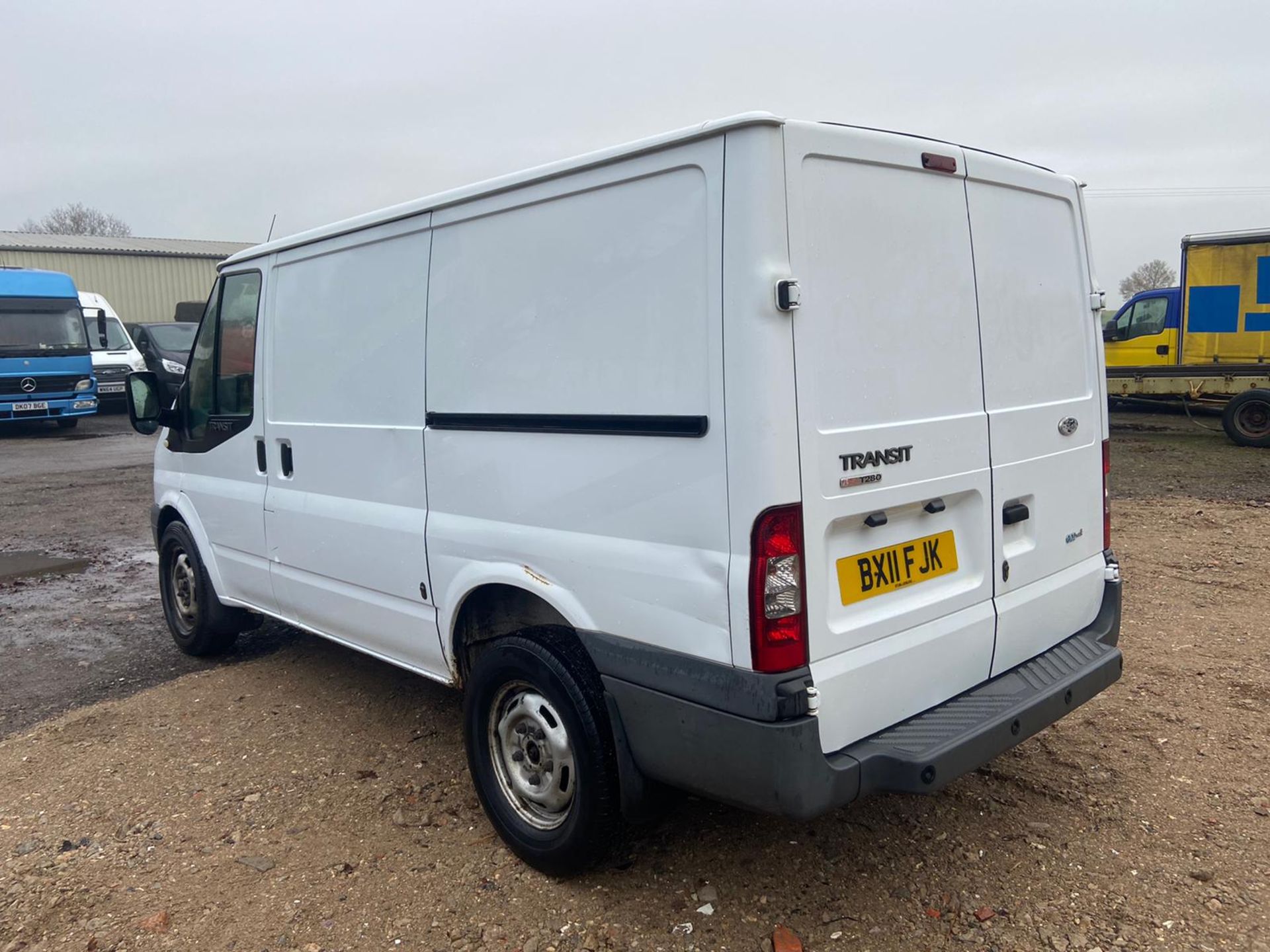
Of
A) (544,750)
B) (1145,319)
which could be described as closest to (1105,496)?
(544,750)

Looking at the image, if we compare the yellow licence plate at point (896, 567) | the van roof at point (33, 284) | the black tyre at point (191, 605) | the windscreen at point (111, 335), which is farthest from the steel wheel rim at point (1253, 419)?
the windscreen at point (111, 335)

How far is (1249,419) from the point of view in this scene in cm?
1333

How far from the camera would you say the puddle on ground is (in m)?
7.64

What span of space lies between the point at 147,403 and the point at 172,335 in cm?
1682

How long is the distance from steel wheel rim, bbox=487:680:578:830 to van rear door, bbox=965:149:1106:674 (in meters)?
1.44

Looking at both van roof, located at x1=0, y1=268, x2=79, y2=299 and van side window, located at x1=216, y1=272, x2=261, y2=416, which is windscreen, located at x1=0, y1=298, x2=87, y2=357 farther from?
van side window, located at x1=216, y1=272, x2=261, y2=416

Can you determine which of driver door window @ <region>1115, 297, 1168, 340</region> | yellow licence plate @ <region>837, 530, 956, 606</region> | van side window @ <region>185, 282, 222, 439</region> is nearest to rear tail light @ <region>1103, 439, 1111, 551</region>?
yellow licence plate @ <region>837, 530, 956, 606</region>

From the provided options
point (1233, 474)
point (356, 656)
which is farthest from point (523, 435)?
point (1233, 474)

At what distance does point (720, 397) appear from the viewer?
2.59 metres

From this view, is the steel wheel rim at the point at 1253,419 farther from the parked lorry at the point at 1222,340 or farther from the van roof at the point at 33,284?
the van roof at the point at 33,284

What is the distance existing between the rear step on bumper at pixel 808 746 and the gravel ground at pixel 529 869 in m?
0.50

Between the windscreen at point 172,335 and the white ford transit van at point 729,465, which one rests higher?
the windscreen at point 172,335

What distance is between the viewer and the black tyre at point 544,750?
9.91 feet

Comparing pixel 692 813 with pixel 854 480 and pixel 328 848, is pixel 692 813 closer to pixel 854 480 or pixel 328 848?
pixel 328 848
